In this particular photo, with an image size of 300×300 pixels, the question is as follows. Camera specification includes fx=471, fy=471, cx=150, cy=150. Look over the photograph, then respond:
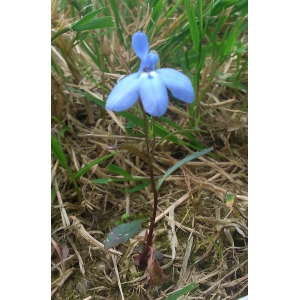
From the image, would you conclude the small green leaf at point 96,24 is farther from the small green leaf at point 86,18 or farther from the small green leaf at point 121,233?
the small green leaf at point 121,233

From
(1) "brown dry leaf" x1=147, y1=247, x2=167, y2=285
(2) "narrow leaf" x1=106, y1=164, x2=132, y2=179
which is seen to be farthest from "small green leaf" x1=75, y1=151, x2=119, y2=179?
(1) "brown dry leaf" x1=147, y1=247, x2=167, y2=285

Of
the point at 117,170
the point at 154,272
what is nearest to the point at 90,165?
the point at 117,170

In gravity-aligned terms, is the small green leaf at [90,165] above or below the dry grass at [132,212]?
above

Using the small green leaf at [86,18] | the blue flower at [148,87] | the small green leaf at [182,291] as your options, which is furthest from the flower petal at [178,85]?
the small green leaf at [182,291]

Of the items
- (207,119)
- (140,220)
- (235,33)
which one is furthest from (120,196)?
(235,33)

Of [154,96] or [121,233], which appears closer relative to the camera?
[154,96]

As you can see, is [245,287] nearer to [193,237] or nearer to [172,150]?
[193,237]

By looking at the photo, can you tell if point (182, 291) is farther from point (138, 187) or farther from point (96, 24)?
point (96, 24)

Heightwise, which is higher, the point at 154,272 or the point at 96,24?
the point at 96,24
